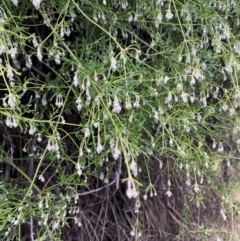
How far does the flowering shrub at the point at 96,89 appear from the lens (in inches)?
43.5

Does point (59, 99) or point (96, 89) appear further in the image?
point (59, 99)

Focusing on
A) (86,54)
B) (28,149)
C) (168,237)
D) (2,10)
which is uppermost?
(2,10)

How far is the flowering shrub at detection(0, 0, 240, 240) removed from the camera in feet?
3.62

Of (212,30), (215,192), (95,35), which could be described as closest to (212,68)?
(212,30)

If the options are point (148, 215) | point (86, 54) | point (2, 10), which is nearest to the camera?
point (2, 10)

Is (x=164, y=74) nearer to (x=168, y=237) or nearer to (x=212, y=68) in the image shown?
(x=212, y=68)

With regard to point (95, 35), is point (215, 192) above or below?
below

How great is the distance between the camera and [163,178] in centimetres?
170

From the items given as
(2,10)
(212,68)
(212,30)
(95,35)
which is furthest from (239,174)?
(2,10)

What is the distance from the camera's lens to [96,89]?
1.07m

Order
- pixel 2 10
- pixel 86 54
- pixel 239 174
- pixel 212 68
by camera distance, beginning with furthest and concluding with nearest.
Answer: pixel 239 174
pixel 212 68
pixel 86 54
pixel 2 10

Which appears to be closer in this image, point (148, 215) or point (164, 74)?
point (164, 74)

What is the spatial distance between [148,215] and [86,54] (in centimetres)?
74

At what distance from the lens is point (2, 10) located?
1.03 meters
